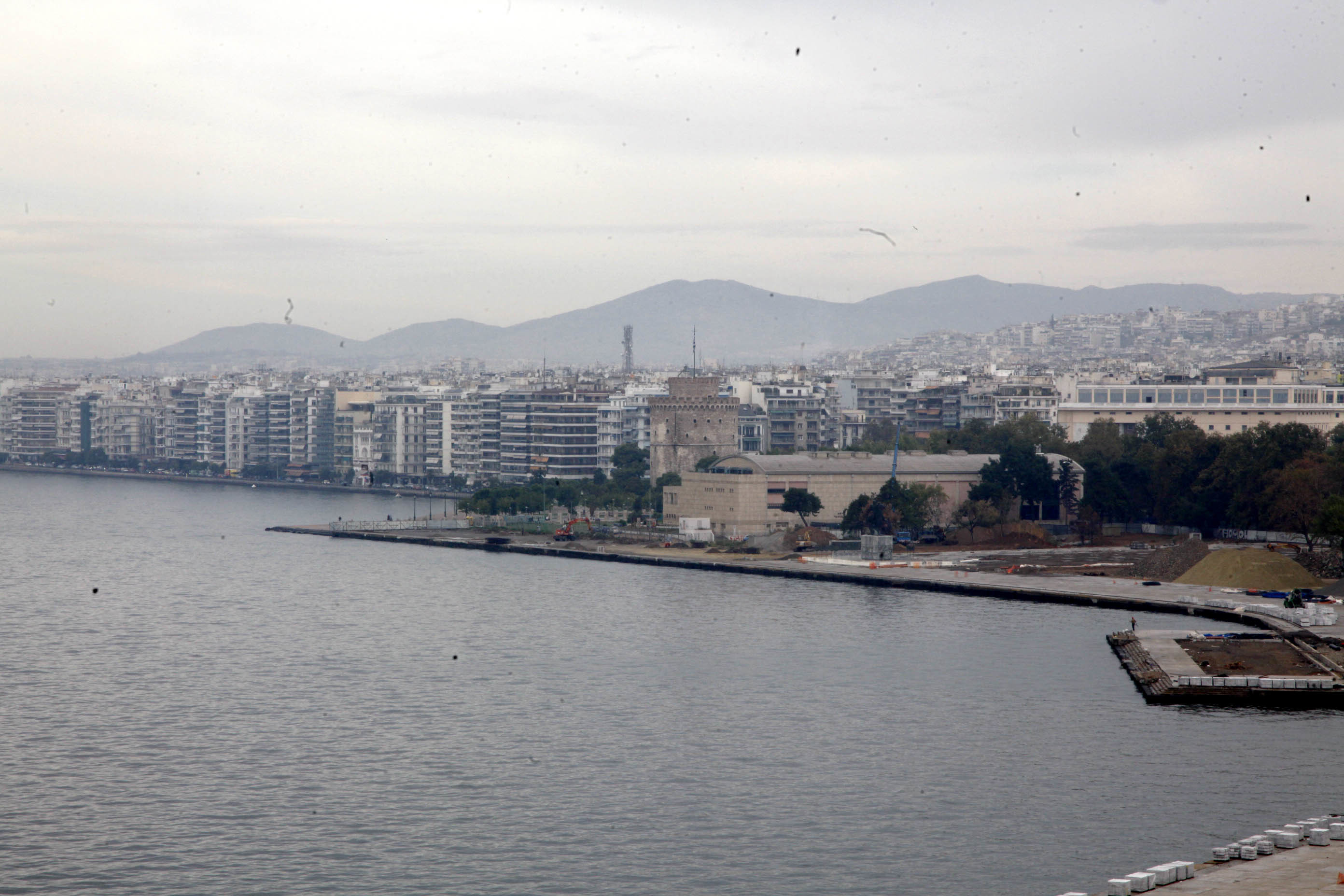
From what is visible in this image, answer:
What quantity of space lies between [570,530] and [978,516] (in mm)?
19697

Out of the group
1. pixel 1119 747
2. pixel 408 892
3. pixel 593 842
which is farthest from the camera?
pixel 1119 747

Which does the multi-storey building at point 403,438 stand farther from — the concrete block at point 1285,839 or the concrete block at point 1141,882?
the concrete block at point 1141,882

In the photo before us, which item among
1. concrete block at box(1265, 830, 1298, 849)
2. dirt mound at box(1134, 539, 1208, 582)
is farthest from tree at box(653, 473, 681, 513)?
concrete block at box(1265, 830, 1298, 849)

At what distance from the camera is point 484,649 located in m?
47.2

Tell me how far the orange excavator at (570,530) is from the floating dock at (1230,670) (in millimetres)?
39113

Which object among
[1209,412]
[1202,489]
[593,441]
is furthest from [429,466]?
[1202,489]

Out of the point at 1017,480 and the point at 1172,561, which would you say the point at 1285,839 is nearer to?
the point at 1172,561

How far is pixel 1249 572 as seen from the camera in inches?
2258

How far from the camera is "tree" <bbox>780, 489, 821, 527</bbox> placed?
77562mm

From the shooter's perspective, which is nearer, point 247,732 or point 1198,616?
point 247,732

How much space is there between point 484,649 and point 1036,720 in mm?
16442

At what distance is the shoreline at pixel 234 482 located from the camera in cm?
12450

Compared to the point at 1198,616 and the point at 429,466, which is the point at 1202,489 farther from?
the point at 429,466

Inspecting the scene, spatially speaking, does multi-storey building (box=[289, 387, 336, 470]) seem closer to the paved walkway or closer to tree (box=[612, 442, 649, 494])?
tree (box=[612, 442, 649, 494])
